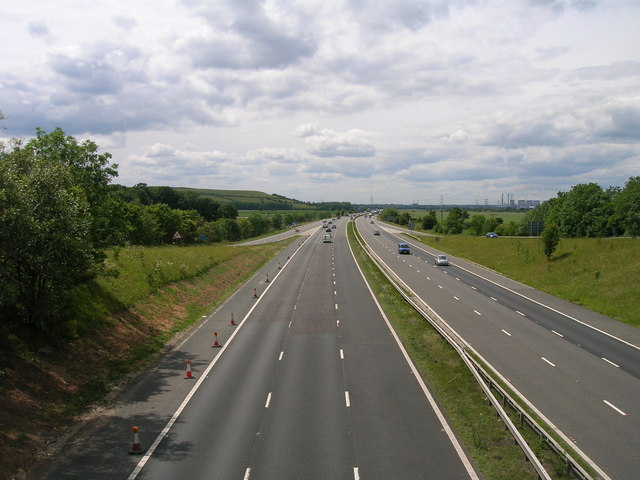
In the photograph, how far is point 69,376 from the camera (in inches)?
712

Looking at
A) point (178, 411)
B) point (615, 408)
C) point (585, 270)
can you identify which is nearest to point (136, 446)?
point (178, 411)

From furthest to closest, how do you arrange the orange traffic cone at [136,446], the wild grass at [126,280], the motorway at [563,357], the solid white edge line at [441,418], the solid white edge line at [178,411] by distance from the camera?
the wild grass at [126,280] < the motorway at [563,357] < the orange traffic cone at [136,446] < the solid white edge line at [178,411] < the solid white edge line at [441,418]

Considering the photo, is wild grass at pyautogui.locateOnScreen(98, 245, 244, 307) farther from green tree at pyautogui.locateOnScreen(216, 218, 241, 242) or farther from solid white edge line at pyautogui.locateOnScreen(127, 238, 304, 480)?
green tree at pyautogui.locateOnScreen(216, 218, 241, 242)

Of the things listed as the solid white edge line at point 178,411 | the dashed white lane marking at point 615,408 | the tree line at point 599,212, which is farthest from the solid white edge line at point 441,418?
the tree line at point 599,212

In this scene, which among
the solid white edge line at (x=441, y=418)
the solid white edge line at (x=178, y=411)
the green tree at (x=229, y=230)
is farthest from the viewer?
the green tree at (x=229, y=230)

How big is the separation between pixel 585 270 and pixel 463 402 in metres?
31.3

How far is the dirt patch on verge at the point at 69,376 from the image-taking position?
13334mm

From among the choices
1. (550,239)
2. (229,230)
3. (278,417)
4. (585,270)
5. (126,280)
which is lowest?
(278,417)

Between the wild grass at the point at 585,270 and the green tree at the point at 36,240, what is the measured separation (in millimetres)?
30384

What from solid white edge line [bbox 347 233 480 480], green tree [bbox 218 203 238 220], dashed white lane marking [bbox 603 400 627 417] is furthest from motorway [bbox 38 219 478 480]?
green tree [bbox 218 203 238 220]

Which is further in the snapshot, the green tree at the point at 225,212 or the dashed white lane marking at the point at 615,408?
the green tree at the point at 225,212

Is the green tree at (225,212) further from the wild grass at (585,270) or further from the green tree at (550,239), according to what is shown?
the green tree at (550,239)

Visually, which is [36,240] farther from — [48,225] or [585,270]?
[585,270]

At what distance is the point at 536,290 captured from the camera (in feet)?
138
